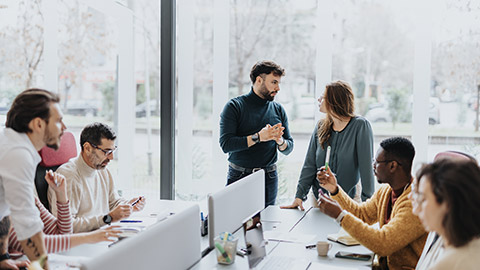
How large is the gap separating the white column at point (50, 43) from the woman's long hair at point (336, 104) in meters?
1.89

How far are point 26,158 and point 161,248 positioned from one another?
59cm

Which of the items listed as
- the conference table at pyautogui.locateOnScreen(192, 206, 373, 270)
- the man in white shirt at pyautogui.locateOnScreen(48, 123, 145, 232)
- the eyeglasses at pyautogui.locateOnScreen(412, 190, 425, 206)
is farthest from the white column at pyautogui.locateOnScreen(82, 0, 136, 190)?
the eyeglasses at pyautogui.locateOnScreen(412, 190, 425, 206)

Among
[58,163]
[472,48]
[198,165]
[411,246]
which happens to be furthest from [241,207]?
[472,48]

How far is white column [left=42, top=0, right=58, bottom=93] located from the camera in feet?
11.7

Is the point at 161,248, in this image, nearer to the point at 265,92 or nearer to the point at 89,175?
the point at 89,175

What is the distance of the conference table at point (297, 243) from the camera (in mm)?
2260

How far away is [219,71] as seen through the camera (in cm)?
471

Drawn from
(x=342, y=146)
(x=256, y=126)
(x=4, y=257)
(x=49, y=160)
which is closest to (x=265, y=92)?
(x=256, y=126)

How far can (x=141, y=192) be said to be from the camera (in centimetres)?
506

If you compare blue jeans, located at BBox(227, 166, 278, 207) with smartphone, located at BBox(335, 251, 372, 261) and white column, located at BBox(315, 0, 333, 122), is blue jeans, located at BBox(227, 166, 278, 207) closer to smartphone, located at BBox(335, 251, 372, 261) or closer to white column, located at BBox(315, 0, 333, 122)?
white column, located at BBox(315, 0, 333, 122)

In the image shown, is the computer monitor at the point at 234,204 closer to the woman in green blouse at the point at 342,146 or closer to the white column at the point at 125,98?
the woman in green blouse at the point at 342,146

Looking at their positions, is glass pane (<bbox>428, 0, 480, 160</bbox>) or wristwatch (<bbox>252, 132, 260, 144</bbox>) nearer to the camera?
wristwatch (<bbox>252, 132, 260, 144</bbox>)

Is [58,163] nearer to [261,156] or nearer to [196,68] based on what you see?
[261,156]

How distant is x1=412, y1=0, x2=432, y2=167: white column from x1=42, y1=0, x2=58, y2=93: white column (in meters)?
2.77
